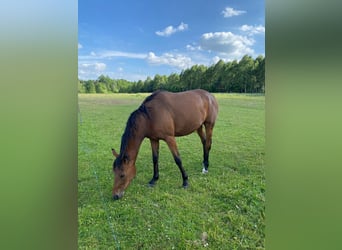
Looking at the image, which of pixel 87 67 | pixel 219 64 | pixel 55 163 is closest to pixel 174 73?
pixel 219 64

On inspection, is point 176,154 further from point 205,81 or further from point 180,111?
point 205,81

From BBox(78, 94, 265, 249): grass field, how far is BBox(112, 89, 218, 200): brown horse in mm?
35

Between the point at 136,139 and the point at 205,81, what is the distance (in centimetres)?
52

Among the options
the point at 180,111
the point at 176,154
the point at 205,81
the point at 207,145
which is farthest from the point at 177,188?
the point at 205,81

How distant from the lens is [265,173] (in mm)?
1522

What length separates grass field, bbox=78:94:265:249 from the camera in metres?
1.51

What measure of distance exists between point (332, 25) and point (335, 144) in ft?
1.93

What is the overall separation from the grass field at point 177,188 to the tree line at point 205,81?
5 cm

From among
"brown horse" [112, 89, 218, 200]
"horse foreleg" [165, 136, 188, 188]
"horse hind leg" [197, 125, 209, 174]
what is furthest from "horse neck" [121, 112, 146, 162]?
"horse hind leg" [197, 125, 209, 174]

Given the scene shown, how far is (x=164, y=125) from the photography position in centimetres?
160

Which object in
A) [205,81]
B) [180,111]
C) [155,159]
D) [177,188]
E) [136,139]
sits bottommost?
[177,188]

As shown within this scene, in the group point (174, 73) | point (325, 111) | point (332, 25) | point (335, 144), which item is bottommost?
point (335, 144)

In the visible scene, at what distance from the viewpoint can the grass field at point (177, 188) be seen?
1.51 meters

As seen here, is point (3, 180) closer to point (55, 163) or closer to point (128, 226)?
point (55, 163)
